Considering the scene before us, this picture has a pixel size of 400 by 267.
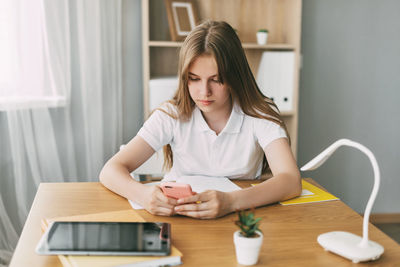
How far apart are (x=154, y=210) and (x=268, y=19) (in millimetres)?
1943

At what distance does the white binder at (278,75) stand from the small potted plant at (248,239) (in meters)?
1.75

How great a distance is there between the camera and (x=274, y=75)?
250 centimetres

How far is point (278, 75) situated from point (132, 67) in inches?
35.8

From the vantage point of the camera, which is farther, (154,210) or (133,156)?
(133,156)

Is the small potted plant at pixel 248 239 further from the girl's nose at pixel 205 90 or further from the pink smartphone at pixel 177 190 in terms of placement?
the girl's nose at pixel 205 90

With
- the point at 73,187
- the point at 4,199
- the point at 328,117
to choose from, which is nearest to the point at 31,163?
the point at 4,199

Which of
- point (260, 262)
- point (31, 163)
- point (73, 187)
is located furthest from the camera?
point (31, 163)

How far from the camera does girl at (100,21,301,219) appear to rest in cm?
129

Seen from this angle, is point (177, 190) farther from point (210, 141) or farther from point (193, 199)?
point (210, 141)

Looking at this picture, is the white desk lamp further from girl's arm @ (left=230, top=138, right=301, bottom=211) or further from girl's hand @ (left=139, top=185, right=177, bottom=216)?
girl's hand @ (left=139, top=185, right=177, bottom=216)

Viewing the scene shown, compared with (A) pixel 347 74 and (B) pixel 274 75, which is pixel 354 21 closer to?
(A) pixel 347 74

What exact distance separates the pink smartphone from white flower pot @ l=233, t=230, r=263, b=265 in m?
0.30

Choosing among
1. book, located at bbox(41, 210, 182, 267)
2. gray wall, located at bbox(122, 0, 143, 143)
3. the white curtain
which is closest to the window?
the white curtain

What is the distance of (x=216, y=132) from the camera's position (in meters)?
1.59
